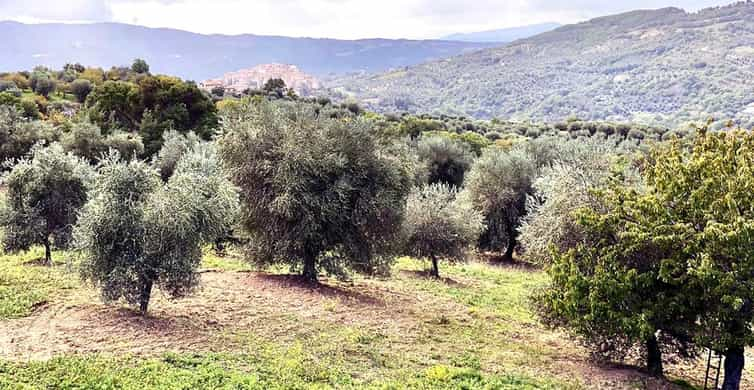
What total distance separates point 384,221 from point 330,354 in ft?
25.2

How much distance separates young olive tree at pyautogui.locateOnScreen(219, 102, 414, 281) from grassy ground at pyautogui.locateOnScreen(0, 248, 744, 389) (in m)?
1.52

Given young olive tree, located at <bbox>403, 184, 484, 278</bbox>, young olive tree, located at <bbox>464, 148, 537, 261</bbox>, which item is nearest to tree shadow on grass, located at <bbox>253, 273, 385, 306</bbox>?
young olive tree, located at <bbox>403, 184, 484, 278</bbox>

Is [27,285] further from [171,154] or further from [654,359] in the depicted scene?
[171,154]

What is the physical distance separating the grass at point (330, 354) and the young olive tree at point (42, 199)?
4.20 ft

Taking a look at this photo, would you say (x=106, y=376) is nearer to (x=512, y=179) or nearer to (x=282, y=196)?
(x=282, y=196)

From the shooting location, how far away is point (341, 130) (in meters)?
19.8

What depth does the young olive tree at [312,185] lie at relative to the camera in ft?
60.8

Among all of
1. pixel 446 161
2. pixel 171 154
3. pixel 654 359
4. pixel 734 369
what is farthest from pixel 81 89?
pixel 734 369

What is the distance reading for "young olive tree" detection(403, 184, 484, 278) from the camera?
27031 mm

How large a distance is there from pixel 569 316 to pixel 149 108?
184 feet

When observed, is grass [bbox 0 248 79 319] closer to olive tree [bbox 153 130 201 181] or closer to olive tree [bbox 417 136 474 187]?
olive tree [bbox 153 130 201 181]

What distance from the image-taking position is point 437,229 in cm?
2698

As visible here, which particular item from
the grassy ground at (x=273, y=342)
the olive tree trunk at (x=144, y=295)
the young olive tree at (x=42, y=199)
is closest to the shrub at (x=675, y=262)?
the grassy ground at (x=273, y=342)

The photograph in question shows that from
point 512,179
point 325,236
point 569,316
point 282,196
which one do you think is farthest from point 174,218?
point 512,179
